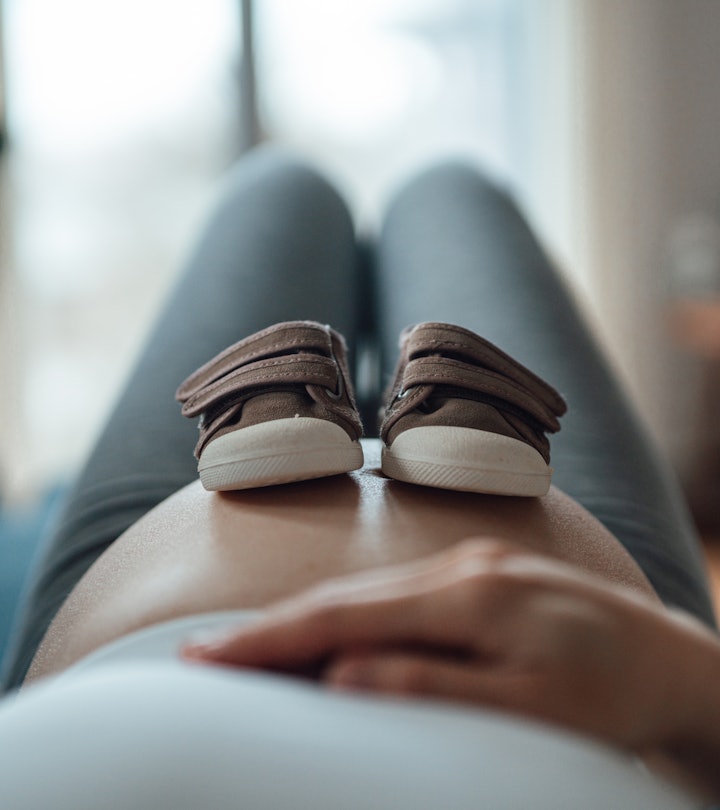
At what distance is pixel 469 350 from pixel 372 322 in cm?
A: 63

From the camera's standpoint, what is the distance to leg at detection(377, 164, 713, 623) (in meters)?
0.68

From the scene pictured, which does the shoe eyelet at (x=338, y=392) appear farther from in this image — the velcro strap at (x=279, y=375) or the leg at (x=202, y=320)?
the leg at (x=202, y=320)

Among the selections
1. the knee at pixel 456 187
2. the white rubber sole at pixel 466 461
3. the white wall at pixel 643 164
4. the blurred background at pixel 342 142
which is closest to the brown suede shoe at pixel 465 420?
the white rubber sole at pixel 466 461

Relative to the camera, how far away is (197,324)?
2.78ft

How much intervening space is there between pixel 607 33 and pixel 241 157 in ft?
3.74

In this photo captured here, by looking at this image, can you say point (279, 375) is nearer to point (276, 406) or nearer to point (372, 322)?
point (276, 406)

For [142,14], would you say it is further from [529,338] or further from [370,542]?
[370,542]

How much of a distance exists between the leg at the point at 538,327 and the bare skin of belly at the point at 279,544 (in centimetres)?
14

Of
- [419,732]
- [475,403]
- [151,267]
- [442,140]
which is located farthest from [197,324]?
[442,140]

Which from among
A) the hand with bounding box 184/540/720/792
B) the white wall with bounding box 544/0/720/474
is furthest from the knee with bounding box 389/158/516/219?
the white wall with bounding box 544/0/720/474

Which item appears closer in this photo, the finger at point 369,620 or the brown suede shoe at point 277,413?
the finger at point 369,620

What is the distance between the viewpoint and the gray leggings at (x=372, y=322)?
0.67 metres

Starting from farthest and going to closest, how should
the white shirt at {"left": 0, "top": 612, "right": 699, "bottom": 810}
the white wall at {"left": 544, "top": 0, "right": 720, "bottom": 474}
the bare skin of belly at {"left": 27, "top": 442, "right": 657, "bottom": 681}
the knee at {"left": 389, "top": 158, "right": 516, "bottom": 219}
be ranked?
the white wall at {"left": 544, "top": 0, "right": 720, "bottom": 474} → the knee at {"left": 389, "top": 158, "right": 516, "bottom": 219} → the bare skin of belly at {"left": 27, "top": 442, "right": 657, "bottom": 681} → the white shirt at {"left": 0, "top": 612, "right": 699, "bottom": 810}

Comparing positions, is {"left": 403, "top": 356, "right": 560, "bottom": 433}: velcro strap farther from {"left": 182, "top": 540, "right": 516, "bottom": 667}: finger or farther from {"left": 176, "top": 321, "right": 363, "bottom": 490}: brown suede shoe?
{"left": 182, "top": 540, "right": 516, "bottom": 667}: finger
